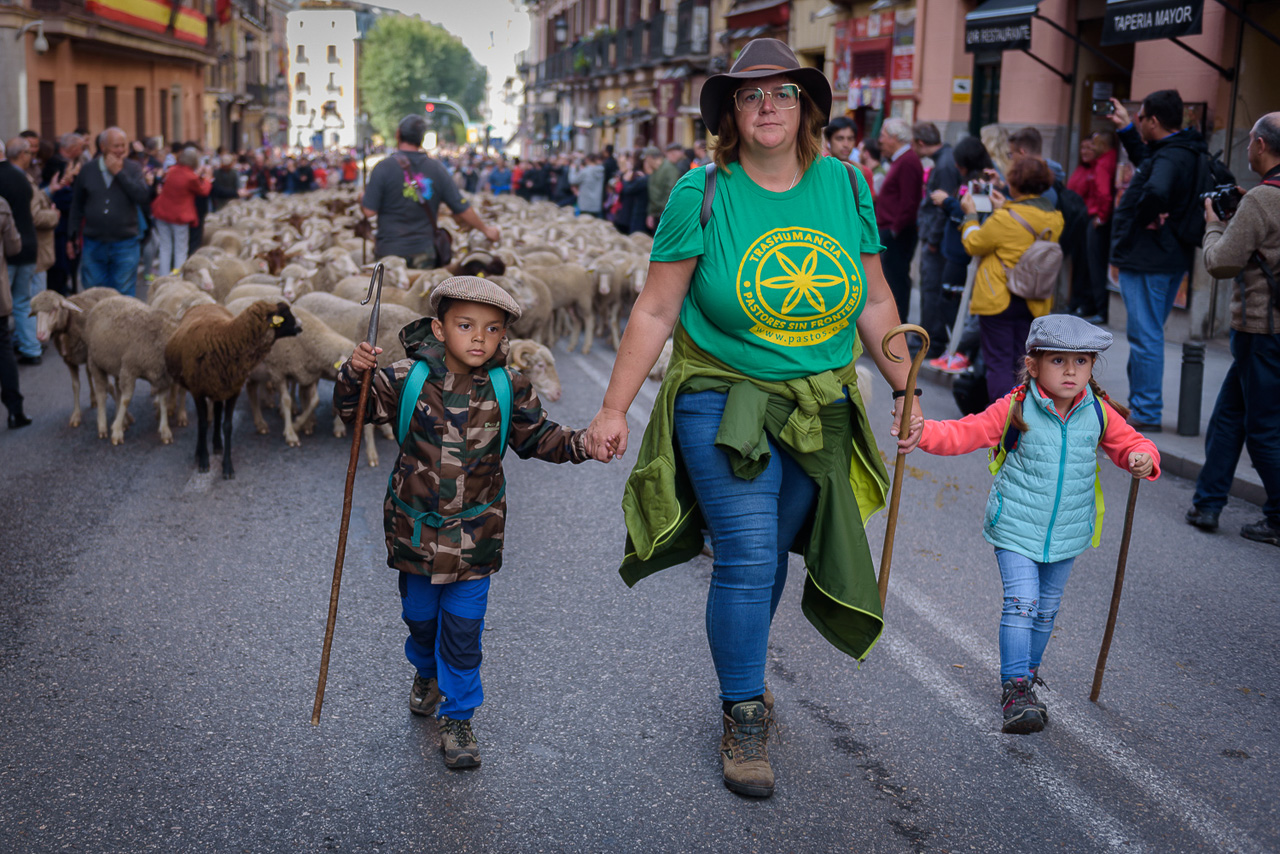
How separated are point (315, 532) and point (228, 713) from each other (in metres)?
2.23

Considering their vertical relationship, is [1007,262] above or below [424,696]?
above

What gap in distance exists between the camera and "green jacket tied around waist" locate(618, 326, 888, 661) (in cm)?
354

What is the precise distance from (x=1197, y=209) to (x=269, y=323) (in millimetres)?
5663

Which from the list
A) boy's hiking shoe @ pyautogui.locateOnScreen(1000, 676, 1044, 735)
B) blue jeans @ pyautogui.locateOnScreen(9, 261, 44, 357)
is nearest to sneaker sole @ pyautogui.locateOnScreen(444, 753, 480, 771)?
boy's hiking shoe @ pyautogui.locateOnScreen(1000, 676, 1044, 735)

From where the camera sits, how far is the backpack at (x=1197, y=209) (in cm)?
824

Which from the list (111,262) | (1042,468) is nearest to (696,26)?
(111,262)

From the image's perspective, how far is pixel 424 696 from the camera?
13.4 feet

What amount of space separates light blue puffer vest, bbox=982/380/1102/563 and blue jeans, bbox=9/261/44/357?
8530 millimetres

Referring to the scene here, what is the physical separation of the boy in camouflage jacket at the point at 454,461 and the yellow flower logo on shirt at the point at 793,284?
62 centimetres

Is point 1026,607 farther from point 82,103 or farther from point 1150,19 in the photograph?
point 82,103

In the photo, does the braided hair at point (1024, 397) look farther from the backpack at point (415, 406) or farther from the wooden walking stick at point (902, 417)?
the backpack at point (415, 406)

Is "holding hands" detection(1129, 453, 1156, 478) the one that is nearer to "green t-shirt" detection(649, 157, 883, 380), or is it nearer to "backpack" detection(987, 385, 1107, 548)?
"backpack" detection(987, 385, 1107, 548)

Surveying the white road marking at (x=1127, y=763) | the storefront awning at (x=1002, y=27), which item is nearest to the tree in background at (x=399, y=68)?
the storefront awning at (x=1002, y=27)

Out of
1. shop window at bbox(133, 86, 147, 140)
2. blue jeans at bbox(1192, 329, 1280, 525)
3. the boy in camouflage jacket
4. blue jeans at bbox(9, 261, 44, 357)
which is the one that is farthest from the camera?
shop window at bbox(133, 86, 147, 140)
